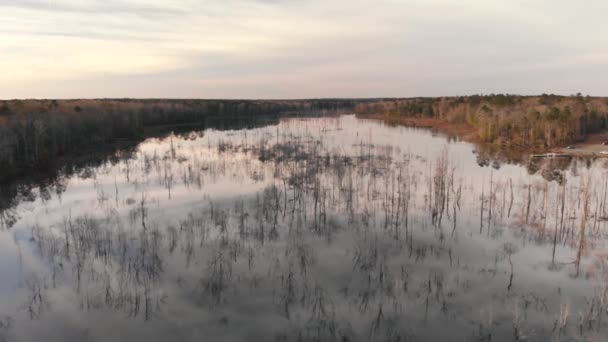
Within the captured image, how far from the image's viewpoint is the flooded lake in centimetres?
580

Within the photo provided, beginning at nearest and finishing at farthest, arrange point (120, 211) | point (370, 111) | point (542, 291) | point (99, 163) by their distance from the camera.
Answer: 1. point (542, 291)
2. point (120, 211)
3. point (99, 163)
4. point (370, 111)

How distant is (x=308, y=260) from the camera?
786 centimetres

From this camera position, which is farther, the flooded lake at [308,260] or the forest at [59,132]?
the forest at [59,132]

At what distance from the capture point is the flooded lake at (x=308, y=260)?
5.80m

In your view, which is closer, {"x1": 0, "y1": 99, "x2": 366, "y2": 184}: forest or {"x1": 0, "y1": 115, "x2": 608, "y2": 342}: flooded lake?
{"x1": 0, "y1": 115, "x2": 608, "y2": 342}: flooded lake

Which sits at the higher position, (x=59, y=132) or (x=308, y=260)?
(x=59, y=132)

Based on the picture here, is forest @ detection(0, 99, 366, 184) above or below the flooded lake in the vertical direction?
above

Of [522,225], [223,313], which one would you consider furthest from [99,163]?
[522,225]

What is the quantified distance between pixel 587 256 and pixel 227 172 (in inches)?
477

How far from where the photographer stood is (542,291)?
664 centimetres

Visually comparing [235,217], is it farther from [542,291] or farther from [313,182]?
[542,291]

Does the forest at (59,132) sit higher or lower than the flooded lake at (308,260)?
higher

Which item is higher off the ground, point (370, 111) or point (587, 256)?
point (370, 111)

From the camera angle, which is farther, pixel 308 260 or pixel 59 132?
pixel 59 132
